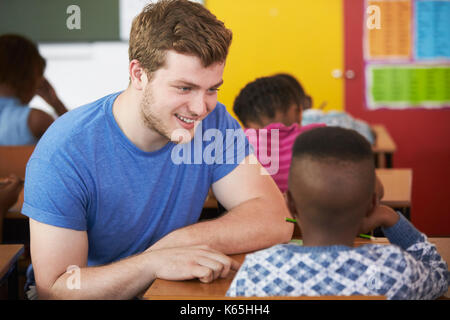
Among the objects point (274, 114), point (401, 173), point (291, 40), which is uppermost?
point (291, 40)

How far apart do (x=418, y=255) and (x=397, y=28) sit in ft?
13.0

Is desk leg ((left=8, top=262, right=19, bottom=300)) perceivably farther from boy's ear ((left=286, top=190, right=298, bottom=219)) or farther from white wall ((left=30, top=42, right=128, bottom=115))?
white wall ((left=30, top=42, right=128, bottom=115))

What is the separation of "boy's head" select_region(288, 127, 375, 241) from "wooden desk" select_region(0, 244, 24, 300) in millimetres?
665

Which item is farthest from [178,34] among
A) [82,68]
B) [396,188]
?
[82,68]

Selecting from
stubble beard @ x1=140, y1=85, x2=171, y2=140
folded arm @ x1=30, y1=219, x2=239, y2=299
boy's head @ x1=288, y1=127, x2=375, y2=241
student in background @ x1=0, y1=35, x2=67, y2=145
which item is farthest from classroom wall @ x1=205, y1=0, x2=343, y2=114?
boy's head @ x1=288, y1=127, x2=375, y2=241

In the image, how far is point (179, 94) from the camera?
1.33 meters

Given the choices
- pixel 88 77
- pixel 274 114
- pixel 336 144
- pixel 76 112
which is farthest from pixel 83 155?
pixel 88 77

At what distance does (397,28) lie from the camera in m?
4.77

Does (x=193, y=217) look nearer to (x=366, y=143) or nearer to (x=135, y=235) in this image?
(x=135, y=235)

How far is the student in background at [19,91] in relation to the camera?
9.62 feet

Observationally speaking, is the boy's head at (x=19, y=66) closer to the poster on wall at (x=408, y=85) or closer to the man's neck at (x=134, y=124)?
the man's neck at (x=134, y=124)

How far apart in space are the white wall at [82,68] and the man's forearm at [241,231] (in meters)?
3.57

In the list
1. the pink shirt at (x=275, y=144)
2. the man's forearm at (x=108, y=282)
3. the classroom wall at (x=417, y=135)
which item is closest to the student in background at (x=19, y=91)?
the pink shirt at (x=275, y=144)

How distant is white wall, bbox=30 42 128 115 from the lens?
476cm
